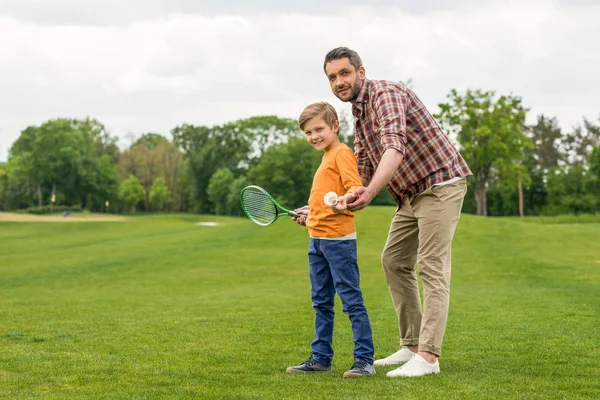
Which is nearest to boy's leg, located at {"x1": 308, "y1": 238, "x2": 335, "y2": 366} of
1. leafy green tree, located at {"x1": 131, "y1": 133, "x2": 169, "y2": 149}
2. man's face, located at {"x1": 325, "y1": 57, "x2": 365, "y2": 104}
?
man's face, located at {"x1": 325, "y1": 57, "x2": 365, "y2": 104}

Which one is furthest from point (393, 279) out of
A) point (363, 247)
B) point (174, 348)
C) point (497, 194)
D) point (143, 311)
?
point (497, 194)

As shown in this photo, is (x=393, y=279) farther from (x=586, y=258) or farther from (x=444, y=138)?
(x=586, y=258)

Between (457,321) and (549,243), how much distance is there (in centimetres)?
2239

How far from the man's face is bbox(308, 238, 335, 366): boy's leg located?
1134 mm

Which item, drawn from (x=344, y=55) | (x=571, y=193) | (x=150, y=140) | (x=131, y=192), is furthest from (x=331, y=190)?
(x=150, y=140)

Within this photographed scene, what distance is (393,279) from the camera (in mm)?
6273

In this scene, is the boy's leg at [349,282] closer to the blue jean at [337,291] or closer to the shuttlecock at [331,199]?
the blue jean at [337,291]

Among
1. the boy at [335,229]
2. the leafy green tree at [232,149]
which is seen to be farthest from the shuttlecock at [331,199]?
the leafy green tree at [232,149]

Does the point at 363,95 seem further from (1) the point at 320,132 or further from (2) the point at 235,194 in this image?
(2) the point at 235,194

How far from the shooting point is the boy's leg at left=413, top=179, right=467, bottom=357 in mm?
5695

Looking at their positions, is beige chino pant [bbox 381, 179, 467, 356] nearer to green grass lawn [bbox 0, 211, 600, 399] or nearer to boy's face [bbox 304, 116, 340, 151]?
green grass lawn [bbox 0, 211, 600, 399]

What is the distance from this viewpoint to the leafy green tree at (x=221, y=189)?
88.5 metres

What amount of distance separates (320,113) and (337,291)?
1.33 meters

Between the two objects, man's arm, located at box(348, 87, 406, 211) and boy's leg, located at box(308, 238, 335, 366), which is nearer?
man's arm, located at box(348, 87, 406, 211)
